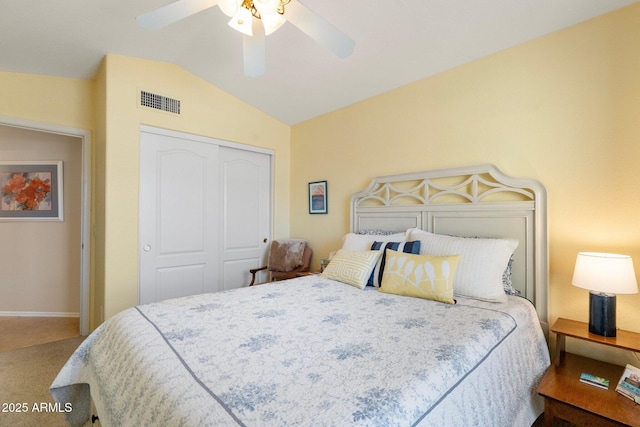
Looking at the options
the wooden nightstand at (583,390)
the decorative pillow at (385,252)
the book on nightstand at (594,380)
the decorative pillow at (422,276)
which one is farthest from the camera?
the decorative pillow at (385,252)

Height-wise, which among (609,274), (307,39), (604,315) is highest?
(307,39)

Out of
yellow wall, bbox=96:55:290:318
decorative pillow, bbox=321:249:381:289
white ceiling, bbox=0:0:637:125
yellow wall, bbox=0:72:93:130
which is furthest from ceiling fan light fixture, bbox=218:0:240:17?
yellow wall, bbox=0:72:93:130

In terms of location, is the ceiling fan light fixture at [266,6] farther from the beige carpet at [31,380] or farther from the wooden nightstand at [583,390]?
the beige carpet at [31,380]

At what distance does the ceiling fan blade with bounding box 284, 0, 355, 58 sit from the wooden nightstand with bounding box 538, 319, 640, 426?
199 centimetres

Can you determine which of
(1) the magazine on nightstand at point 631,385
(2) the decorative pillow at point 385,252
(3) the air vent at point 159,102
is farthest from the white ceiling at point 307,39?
(1) the magazine on nightstand at point 631,385

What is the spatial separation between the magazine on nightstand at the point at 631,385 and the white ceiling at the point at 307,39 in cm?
203

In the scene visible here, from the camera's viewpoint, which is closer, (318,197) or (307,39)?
(307,39)

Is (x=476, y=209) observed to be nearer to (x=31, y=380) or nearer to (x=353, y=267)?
(x=353, y=267)

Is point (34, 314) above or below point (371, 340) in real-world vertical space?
below

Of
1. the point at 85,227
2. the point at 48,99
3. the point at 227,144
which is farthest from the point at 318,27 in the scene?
the point at 85,227

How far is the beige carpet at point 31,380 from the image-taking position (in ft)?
5.85

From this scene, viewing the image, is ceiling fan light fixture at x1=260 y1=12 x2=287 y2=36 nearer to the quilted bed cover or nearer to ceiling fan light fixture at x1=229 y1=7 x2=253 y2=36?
ceiling fan light fixture at x1=229 y1=7 x2=253 y2=36

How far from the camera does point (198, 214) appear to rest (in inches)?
123

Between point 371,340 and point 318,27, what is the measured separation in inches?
61.6
